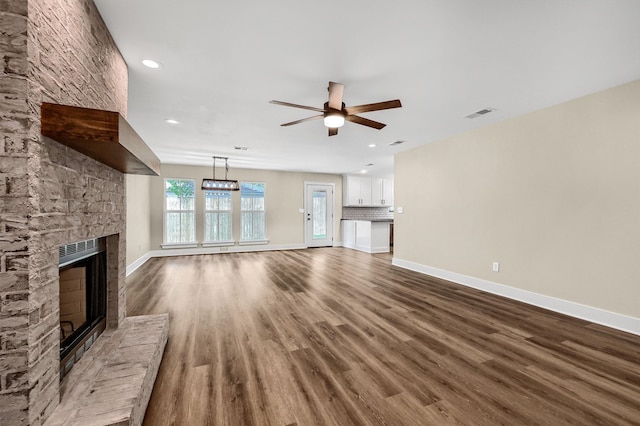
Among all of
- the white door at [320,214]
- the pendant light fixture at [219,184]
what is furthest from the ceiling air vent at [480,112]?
the white door at [320,214]

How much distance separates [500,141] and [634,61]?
5.03ft

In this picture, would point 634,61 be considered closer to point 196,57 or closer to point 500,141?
point 500,141

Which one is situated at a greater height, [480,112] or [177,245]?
[480,112]

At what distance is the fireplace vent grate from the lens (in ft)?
4.61

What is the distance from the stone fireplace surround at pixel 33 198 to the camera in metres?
0.98

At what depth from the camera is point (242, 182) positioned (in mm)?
7598

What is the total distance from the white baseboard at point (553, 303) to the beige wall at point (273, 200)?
14.9ft

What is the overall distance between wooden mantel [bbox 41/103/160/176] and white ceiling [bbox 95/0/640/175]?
3.26ft

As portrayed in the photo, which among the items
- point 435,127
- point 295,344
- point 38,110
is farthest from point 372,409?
point 435,127

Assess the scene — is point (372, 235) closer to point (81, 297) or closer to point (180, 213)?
point (180, 213)

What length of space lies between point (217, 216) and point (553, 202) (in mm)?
7043

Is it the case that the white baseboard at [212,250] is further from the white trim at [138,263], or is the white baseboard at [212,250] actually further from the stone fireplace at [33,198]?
the stone fireplace at [33,198]

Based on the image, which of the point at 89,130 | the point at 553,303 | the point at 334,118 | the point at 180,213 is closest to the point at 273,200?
the point at 180,213

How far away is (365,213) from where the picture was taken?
9281 millimetres
